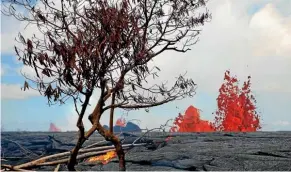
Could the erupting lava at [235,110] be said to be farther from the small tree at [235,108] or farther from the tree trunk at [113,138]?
the tree trunk at [113,138]

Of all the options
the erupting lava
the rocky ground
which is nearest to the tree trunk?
the rocky ground

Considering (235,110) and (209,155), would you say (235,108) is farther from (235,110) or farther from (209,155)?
(209,155)

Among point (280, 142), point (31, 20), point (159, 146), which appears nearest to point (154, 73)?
point (31, 20)

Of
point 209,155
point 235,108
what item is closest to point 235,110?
point 235,108

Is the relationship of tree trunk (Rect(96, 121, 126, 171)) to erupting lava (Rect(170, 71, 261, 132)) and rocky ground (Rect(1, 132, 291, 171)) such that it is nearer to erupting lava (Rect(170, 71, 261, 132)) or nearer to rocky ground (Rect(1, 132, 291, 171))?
rocky ground (Rect(1, 132, 291, 171))

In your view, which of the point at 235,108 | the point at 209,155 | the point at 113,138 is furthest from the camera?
the point at 235,108

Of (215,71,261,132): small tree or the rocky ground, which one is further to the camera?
(215,71,261,132): small tree

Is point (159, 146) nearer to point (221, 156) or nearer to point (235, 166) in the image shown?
point (221, 156)

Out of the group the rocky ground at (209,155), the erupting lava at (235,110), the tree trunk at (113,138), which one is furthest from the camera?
the erupting lava at (235,110)

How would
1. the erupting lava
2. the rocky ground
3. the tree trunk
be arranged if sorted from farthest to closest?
1. the erupting lava
2. the rocky ground
3. the tree trunk

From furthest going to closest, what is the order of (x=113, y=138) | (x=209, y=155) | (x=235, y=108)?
(x=235, y=108), (x=209, y=155), (x=113, y=138)

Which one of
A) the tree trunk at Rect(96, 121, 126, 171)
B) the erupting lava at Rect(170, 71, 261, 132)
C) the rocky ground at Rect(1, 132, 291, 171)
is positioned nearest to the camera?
the tree trunk at Rect(96, 121, 126, 171)

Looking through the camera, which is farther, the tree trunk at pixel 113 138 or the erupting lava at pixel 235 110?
the erupting lava at pixel 235 110

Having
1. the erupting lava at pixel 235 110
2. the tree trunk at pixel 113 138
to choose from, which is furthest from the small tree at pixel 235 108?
the tree trunk at pixel 113 138
